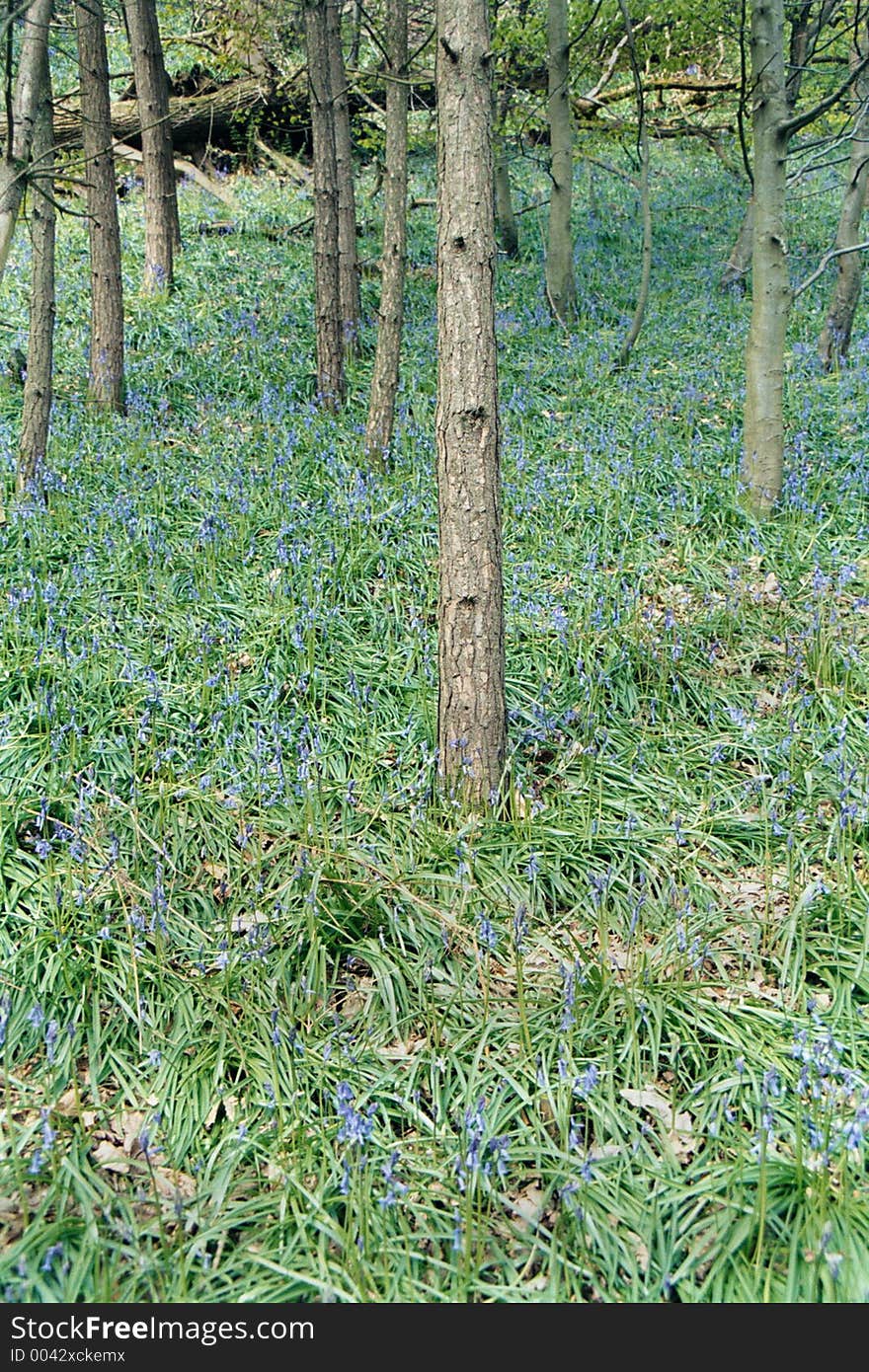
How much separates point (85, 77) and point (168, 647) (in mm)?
5658

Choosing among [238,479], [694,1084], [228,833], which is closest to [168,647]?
[228,833]

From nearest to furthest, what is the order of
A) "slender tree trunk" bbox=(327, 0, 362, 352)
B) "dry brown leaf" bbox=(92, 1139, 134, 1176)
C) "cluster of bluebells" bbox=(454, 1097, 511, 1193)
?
1. "cluster of bluebells" bbox=(454, 1097, 511, 1193)
2. "dry brown leaf" bbox=(92, 1139, 134, 1176)
3. "slender tree trunk" bbox=(327, 0, 362, 352)

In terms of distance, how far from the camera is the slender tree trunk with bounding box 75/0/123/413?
27.0ft

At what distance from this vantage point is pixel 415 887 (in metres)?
4.04

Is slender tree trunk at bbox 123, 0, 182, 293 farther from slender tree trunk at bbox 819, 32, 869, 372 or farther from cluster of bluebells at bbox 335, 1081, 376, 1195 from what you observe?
cluster of bluebells at bbox 335, 1081, 376, 1195

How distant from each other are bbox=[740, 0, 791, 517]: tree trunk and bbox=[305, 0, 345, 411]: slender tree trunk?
3.33 m

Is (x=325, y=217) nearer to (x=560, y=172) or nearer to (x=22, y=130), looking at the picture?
(x=560, y=172)

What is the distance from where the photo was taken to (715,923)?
388cm

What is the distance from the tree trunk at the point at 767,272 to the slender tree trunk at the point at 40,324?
14.5ft

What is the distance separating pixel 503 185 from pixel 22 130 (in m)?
10.4

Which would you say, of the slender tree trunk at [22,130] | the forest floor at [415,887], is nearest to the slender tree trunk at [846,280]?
the forest floor at [415,887]

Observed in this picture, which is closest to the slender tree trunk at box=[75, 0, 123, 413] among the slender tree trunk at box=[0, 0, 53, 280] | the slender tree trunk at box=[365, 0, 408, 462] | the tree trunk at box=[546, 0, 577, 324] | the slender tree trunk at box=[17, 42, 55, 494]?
the slender tree trunk at box=[17, 42, 55, 494]

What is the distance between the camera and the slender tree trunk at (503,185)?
1295cm

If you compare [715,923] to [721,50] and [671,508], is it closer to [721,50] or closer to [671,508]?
[671,508]
